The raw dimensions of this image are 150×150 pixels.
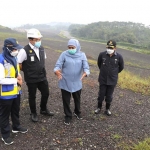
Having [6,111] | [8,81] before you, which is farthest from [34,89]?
[8,81]

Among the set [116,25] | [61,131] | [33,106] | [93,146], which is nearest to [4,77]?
[33,106]

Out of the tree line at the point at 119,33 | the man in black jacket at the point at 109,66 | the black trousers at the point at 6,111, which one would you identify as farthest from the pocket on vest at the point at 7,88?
the tree line at the point at 119,33

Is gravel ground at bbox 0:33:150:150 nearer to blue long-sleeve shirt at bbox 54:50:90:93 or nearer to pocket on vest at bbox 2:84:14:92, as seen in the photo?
blue long-sleeve shirt at bbox 54:50:90:93

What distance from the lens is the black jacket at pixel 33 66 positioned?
368 cm

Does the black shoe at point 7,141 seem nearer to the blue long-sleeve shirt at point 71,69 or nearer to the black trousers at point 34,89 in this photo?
the black trousers at point 34,89

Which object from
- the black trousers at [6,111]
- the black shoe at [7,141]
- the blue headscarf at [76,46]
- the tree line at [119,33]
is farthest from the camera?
the tree line at [119,33]

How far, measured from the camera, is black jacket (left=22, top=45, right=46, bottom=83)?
3.68 meters

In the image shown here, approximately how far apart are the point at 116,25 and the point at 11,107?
76.5 metres

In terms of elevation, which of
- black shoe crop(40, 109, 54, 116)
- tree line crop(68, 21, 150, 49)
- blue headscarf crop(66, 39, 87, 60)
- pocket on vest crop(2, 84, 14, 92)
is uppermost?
tree line crop(68, 21, 150, 49)

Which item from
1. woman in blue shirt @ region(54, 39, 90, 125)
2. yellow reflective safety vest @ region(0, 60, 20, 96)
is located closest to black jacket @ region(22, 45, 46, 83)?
woman in blue shirt @ region(54, 39, 90, 125)

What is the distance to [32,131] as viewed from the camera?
3.96 m

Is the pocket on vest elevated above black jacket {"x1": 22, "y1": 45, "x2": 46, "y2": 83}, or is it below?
below

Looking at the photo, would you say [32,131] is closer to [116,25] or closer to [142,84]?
[142,84]

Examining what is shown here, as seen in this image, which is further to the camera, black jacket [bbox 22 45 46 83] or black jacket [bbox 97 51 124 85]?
black jacket [bbox 97 51 124 85]
